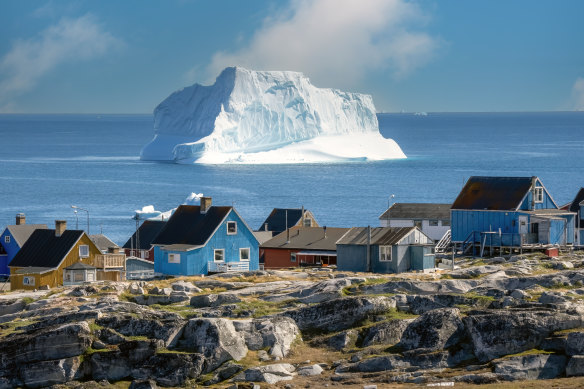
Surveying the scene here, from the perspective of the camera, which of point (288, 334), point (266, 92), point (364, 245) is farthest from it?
point (266, 92)

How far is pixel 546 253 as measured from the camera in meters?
54.4

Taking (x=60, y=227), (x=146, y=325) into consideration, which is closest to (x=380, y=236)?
(x=60, y=227)

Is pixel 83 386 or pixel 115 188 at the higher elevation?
pixel 115 188

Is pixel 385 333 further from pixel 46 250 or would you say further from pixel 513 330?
pixel 46 250

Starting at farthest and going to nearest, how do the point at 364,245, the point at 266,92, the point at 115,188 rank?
the point at 266,92 → the point at 115,188 → the point at 364,245

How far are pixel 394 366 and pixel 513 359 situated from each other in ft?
10.1

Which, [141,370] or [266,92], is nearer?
[141,370]

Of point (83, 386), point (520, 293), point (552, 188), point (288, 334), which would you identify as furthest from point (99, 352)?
point (552, 188)

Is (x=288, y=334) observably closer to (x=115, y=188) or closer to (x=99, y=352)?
(x=99, y=352)

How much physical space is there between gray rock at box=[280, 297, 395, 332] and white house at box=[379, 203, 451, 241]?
30.6m

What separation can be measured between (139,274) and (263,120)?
395ft

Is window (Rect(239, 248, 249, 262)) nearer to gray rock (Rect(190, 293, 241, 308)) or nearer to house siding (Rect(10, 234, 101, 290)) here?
house siding (Rect(10, 234, 101, 290))

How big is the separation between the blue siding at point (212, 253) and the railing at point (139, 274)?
0.51m

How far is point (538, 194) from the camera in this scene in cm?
5991
